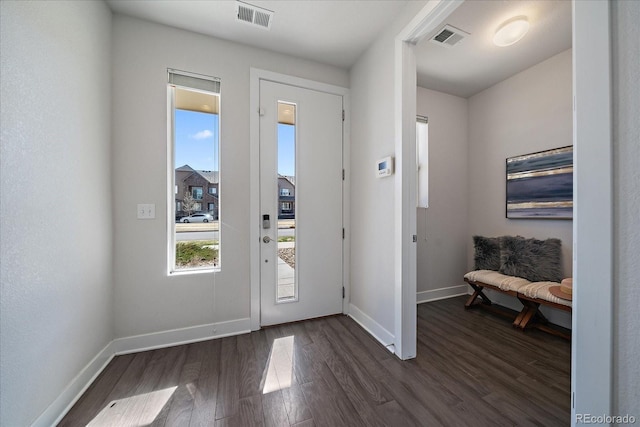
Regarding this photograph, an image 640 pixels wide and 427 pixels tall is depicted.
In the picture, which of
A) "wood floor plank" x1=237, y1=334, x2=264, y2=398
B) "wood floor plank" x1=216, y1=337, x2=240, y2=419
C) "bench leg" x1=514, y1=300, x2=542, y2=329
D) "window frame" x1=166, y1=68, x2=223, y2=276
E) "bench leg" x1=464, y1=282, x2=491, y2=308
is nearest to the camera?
"wood floor plank" x1=216, y1=337, x2=240, y2=419

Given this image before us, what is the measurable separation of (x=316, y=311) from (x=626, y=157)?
2426mm

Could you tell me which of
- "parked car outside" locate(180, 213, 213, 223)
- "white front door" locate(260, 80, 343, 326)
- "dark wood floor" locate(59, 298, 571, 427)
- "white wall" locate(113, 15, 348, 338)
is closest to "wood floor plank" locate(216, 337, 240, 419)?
"dark wood floor" locate(59, 298, 571, 427)

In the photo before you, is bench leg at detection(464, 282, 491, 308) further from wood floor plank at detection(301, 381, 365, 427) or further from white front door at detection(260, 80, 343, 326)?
wood floor plank at detection(301, 381, 365, 427)

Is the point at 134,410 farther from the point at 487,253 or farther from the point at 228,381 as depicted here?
the point at 487,253

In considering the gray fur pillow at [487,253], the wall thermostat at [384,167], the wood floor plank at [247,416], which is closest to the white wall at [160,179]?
the wood floor plank at [247,416]

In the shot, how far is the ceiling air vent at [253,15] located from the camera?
1.87 metres

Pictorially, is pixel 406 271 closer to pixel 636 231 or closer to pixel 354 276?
pixel 354 276

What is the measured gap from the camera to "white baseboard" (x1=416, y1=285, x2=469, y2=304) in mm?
3151

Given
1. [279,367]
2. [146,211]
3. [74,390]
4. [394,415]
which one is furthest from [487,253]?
[74,390]

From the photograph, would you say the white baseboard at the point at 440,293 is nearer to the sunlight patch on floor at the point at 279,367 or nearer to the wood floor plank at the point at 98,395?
the sunlight patch on floor at the point at 279,367

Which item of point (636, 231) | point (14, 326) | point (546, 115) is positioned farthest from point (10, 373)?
point (546, 115)

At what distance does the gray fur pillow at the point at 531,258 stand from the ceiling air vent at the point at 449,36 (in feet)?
7.36

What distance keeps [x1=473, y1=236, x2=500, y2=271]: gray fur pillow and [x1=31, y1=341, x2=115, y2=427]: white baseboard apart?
3.93m

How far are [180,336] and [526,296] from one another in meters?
3.30
